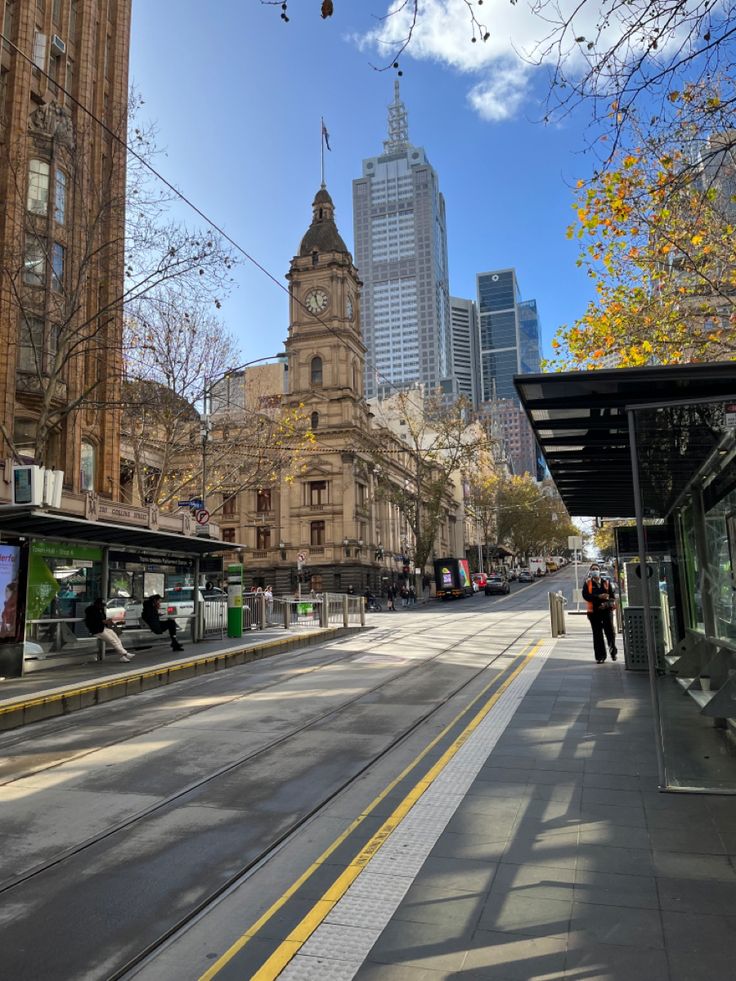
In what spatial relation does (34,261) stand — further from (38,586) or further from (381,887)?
(381,887)

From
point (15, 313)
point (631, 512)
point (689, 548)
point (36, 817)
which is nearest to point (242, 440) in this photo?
point (15, 313)

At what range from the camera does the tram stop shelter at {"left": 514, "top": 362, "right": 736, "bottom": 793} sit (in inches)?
224

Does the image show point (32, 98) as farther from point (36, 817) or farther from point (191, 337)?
point (36, 817)

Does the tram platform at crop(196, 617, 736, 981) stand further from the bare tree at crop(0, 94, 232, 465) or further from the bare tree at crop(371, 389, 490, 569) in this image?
the bare tree at crop(371, 389, 490, 569)

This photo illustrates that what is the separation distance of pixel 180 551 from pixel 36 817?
1377 centimetres

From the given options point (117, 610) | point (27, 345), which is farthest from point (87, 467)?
point (117, 610)

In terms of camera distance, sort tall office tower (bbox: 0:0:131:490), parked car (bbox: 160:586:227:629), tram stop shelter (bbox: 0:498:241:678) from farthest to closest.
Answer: tall office tower (bbox: 0:0:131:490)
parked car (bbox: 160:586:227:629)
tram stop shelter (bbox: 0:498:241:678)

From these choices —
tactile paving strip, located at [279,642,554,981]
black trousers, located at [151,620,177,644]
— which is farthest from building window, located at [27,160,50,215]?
tactile paving strip, located at [279,642,554,981]

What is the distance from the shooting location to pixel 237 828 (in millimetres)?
5598

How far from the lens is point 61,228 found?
2394cm

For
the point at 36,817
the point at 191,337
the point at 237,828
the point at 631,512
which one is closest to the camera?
the point at 237,828

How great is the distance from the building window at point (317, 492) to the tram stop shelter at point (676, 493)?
160 feet

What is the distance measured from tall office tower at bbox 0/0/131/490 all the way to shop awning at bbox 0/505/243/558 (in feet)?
11.8

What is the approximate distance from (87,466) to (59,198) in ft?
30.7
